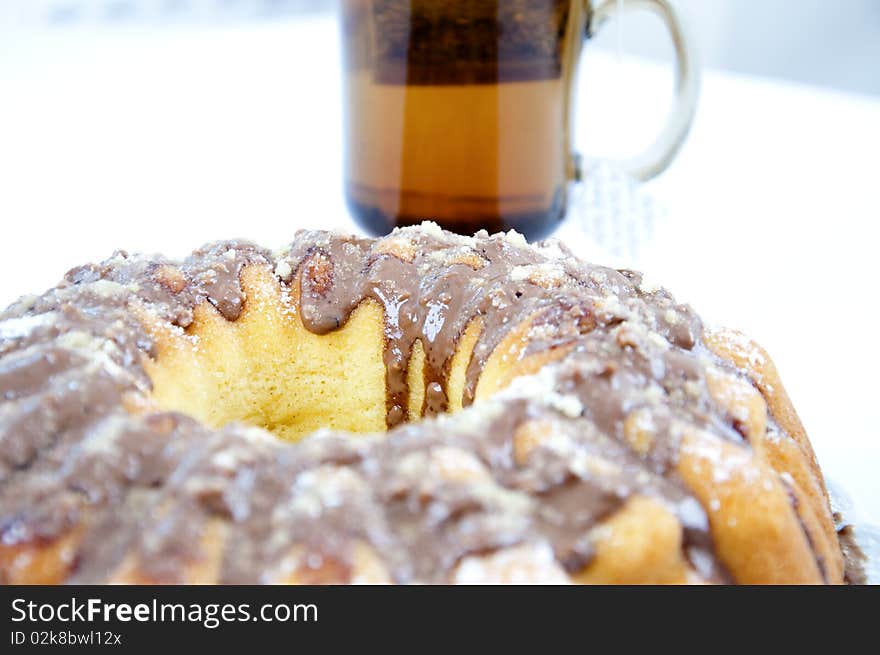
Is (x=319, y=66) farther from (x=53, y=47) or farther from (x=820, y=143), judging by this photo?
(x=820, y=143)

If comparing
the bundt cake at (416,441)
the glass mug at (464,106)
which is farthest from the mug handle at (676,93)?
the bundt cake at (416,441)

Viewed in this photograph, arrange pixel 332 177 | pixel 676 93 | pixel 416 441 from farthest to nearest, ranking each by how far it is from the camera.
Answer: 1. pixel 332 177
2. pixel 676 93
3. pixel 416 441

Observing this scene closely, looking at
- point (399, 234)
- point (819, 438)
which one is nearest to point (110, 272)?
point (399, 234)

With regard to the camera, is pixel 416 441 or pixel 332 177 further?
pixel 332 177

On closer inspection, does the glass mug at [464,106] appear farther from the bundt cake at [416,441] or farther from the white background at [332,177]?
the bundt cake at [416,441]

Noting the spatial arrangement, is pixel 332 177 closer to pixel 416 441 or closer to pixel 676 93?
pixel 676 93

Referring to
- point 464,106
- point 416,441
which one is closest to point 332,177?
point 464,106
